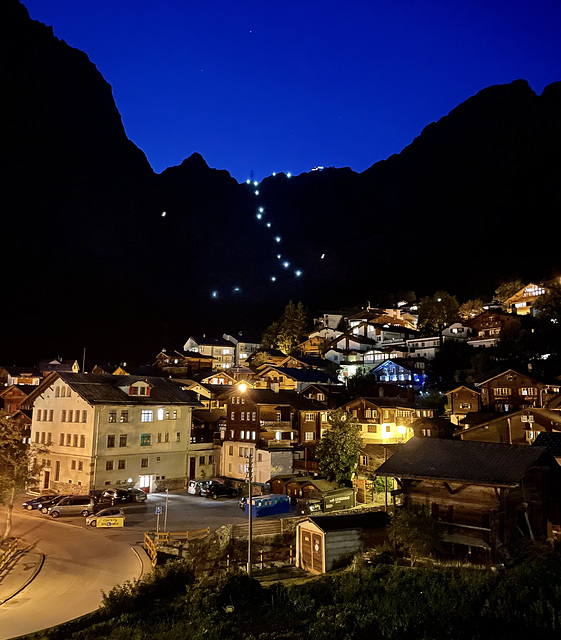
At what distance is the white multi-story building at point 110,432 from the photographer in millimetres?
40094

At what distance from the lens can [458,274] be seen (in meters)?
138

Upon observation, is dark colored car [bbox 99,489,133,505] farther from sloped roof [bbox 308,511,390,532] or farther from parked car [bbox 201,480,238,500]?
sloped roof [bbox 308,511,390,532]

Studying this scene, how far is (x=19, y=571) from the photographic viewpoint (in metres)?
22.6

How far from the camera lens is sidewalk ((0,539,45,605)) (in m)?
20.4

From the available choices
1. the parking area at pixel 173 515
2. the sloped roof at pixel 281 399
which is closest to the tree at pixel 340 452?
the parking area at pixel 173 515

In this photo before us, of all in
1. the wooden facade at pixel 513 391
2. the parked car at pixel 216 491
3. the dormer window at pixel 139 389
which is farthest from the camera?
the wooden facade at pixel 513 391

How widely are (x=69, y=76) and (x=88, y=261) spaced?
59.4m

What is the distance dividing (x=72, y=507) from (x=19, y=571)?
12.6m

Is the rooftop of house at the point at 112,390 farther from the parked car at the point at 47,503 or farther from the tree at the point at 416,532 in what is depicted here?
the tree at the point at 416,532

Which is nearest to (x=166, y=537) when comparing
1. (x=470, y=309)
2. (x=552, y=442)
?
(x=552, y=442)

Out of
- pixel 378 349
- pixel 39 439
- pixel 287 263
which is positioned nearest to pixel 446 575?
pixel 39 439

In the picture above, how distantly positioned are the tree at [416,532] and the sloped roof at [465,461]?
1686mm

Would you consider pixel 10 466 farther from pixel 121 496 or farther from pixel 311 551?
pixel 311 551

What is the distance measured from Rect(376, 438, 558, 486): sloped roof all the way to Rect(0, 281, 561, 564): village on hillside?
0.07 meters
